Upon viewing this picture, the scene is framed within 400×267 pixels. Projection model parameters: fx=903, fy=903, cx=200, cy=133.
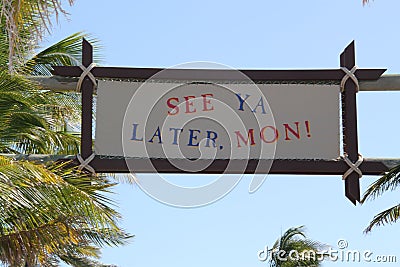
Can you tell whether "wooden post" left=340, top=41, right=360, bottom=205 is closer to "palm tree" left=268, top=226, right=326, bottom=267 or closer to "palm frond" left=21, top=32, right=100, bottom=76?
"palm frond" left=21, top=32, right=100, bottom=76

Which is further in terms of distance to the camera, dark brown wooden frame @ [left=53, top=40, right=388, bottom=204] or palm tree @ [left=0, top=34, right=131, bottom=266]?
dark brown wooden frame @ [left=53, top=40, right=388, bottom=204]

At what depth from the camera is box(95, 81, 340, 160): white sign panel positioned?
27.3 feet

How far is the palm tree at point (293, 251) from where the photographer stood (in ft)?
70.6

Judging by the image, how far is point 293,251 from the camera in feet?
71.8

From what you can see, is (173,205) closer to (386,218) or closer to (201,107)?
(201,107)

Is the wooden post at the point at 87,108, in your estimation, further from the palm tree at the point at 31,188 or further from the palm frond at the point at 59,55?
the palm frond at the point at 59,55

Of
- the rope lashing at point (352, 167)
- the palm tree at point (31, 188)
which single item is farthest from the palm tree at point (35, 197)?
the rope lashing at point (352, 167)

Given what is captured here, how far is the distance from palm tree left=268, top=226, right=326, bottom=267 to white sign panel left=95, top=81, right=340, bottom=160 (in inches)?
505

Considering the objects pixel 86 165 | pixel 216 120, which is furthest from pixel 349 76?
pixel 86 165

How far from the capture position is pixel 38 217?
25.3ft

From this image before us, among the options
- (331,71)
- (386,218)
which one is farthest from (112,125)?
(386,218)

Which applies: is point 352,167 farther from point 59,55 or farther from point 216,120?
point 59,55

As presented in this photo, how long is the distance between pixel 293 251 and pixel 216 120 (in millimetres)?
14000

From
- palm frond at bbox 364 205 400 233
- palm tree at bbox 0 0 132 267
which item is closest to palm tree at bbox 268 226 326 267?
palm frond at bbox 364 205 400 233
